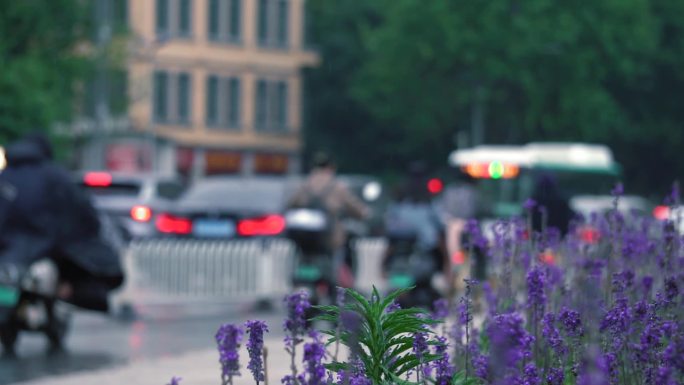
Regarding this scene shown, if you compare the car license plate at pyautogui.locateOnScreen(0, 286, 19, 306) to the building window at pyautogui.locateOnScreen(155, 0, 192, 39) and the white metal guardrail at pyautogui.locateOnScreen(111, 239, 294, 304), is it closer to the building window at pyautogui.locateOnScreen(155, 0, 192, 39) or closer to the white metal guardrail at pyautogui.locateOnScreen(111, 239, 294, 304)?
the white metal guardrail at pyautogui.locateOnScreen(111, 239, 294, 304)

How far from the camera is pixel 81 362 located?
45.3ft

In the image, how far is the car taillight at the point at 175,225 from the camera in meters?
24.2

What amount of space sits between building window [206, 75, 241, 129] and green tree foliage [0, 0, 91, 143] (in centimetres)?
3913

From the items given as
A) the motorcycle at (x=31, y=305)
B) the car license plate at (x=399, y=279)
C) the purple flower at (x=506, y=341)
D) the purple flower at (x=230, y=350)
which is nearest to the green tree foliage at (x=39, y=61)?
the car license plate at (x=399, y=279)

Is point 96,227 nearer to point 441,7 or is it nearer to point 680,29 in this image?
point 441,7

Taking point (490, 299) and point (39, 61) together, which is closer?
point (490, 299)

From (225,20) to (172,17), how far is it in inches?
121

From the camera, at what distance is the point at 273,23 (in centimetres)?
Result: 8100

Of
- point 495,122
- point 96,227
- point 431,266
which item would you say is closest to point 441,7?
point 495,122

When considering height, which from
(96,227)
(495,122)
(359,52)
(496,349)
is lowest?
(496,349)

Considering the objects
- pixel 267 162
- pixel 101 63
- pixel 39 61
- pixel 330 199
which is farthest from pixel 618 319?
pixel 267 162

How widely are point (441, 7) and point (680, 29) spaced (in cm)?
869

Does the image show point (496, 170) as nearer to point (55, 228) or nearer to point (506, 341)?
point (55, 228)

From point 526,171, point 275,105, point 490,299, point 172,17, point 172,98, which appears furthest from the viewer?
point 275,105
